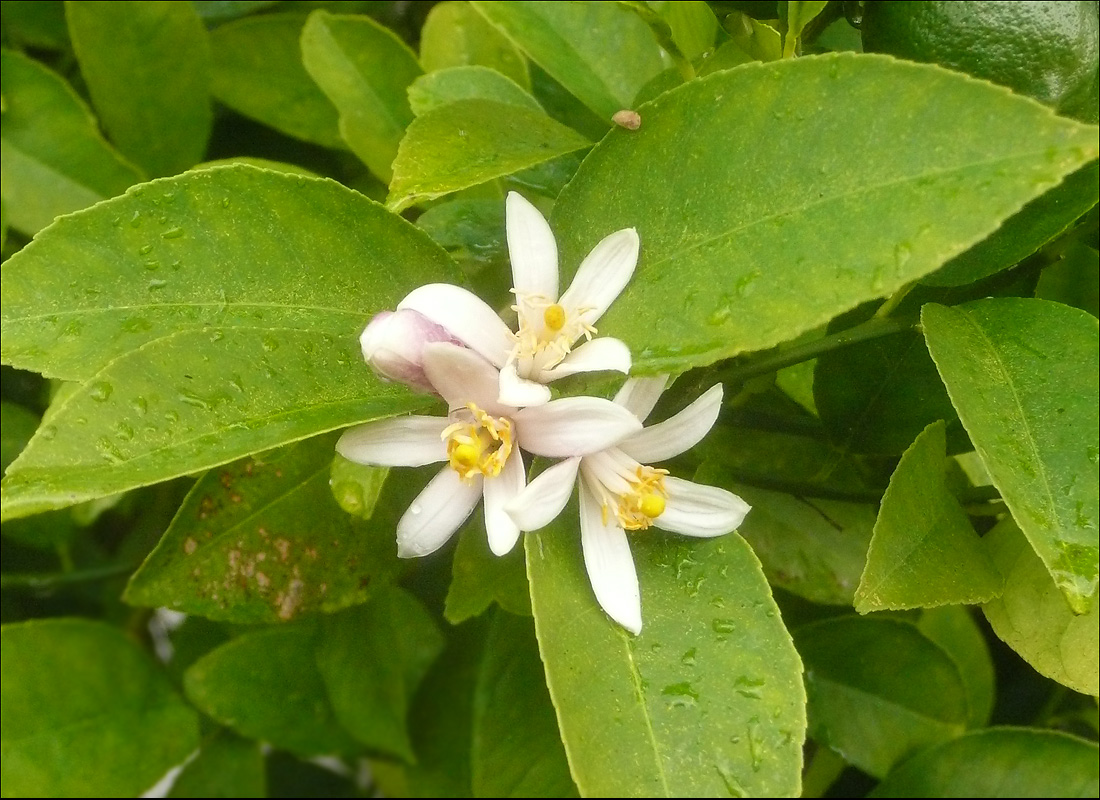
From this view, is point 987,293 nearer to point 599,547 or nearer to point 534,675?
point 599,547

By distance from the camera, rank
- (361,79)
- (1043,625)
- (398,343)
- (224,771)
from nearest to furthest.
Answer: (398,343) → (1043,625) → (361,79) → (224,771)

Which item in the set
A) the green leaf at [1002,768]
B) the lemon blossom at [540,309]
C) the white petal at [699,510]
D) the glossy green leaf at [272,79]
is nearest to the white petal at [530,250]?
the lemon blossom at [540,309]

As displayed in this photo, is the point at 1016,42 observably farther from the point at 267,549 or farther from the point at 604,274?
the point at 267,549

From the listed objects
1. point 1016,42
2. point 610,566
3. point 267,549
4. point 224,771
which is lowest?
point 224,771

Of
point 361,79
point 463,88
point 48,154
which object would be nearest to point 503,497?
point 463,88

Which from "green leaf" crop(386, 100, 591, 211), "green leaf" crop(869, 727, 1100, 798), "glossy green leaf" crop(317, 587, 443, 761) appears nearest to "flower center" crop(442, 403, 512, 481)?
"green leaf" crop(386, 100, 591, 211)

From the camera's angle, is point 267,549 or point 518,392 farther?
point 267,549

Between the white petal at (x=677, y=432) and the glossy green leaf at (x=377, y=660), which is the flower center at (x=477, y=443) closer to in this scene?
the white petal at (x=677, y=432)
